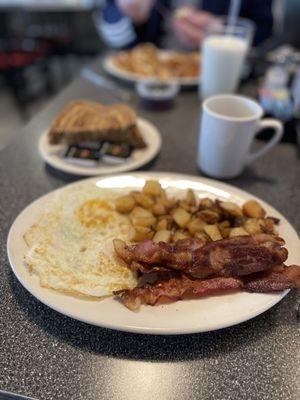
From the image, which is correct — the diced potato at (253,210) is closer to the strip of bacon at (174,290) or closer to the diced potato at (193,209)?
the diced potato at (193,209)

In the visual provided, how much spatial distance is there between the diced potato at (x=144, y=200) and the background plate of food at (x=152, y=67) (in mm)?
998

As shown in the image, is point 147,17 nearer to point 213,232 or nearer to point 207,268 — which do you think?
point 213,232

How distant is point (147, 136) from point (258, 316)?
0.79 meters

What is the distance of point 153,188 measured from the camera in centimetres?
98

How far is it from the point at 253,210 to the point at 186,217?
0.17 metres

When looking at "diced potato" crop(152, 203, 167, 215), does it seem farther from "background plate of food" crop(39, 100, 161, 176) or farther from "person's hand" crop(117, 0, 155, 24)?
"person's hand" crop(117, 0, 155, 24)

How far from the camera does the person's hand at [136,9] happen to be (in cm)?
238

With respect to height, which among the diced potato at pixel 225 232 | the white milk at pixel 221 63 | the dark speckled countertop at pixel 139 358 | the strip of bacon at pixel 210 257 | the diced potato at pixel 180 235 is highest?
the white milk at pixel 221 63

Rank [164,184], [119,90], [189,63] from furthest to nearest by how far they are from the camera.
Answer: [189,63], [119,90], [164,184]

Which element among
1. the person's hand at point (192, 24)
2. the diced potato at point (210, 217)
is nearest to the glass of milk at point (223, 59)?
the person's hand at point (192, 24)

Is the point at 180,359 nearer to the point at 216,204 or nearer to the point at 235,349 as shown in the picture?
the point at 235,349

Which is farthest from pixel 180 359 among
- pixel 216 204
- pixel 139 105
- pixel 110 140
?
pixel 139 105

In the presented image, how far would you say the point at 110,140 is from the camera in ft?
4.15

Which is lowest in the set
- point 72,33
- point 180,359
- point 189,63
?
point 72,33
